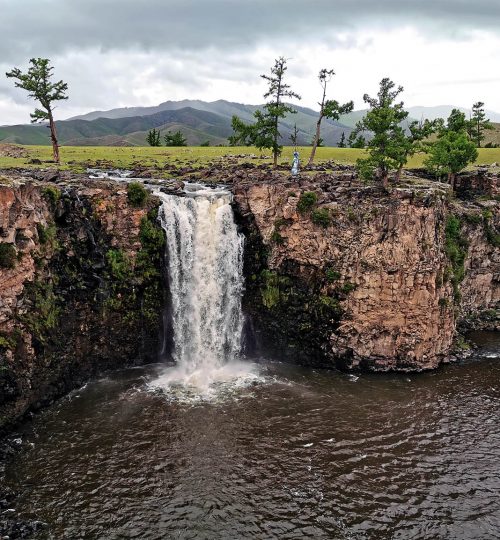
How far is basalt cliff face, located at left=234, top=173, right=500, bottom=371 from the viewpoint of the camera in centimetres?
3172

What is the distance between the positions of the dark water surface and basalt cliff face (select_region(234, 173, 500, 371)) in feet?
10.2

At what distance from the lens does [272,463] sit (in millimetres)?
22625

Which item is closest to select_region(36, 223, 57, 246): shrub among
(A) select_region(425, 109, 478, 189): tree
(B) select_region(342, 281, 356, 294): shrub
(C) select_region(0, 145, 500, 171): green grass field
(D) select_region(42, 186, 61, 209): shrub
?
(D) select_region(42, 186, 61, 209): shrub

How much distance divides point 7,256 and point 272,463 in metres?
17.7

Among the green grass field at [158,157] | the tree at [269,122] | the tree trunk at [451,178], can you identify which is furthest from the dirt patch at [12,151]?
the tree trunk at [451,178]

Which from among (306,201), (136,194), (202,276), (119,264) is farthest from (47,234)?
(306,201)

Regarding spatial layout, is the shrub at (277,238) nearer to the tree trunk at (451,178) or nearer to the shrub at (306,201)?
the shrub at (306,201)

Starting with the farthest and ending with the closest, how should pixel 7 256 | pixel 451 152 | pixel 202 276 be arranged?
pixel 451 152 < pixel 202 276 < pixel 7 256

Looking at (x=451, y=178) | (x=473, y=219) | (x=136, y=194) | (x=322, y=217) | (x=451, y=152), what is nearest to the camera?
(x=136, y=194)

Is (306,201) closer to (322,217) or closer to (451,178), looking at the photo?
(322,217)

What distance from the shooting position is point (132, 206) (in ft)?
105

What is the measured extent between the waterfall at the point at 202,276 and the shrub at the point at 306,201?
5266 millimetres

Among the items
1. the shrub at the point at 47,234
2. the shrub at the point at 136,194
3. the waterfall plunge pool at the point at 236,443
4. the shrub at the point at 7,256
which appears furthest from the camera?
the shrub at the point at 136,194

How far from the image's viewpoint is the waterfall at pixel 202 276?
109ft
